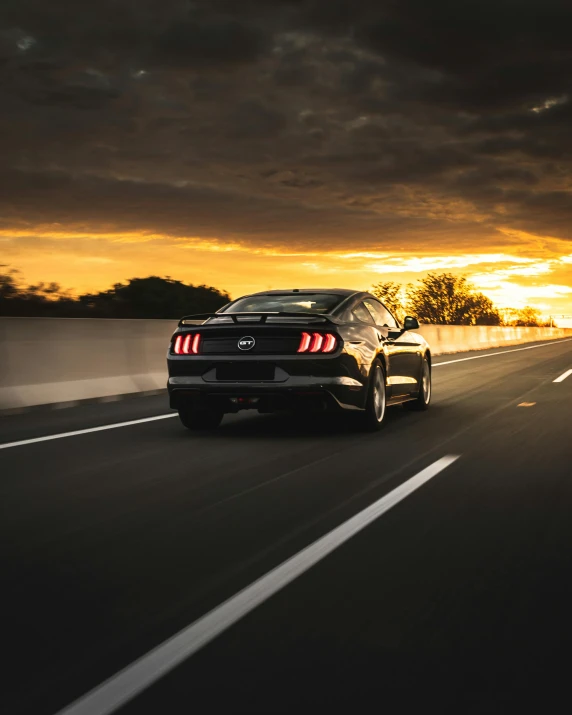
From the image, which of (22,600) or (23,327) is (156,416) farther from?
(22,600)

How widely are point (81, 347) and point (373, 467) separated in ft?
23.2

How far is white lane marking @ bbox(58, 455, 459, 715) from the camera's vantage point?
134 inches

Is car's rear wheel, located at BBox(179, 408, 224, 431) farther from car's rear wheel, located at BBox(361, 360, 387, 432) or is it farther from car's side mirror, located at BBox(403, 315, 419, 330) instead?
car's side mirror, located at BBox(403, 315, 419, 330)

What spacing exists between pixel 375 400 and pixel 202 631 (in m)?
7.11

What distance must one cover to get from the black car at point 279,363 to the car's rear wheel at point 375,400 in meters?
0.01

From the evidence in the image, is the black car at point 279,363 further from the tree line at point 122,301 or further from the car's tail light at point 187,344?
the tree line at point 122,301

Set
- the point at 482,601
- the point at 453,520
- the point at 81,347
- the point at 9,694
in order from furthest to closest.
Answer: the point at 81,347 → the point at 453,520 → the point at 482,601 → the point at 9,694

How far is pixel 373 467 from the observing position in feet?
27.8

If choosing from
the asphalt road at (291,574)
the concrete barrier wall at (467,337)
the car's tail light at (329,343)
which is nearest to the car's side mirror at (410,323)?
the car's tail light at (329,343)

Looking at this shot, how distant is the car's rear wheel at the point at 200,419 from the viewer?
1120 cm

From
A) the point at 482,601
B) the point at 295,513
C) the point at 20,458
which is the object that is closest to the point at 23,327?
the point at 20,458

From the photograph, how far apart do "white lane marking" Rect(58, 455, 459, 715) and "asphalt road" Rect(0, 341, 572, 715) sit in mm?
13

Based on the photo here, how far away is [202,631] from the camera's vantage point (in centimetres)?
411

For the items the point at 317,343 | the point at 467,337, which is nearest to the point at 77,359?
A: the point at 317,343
